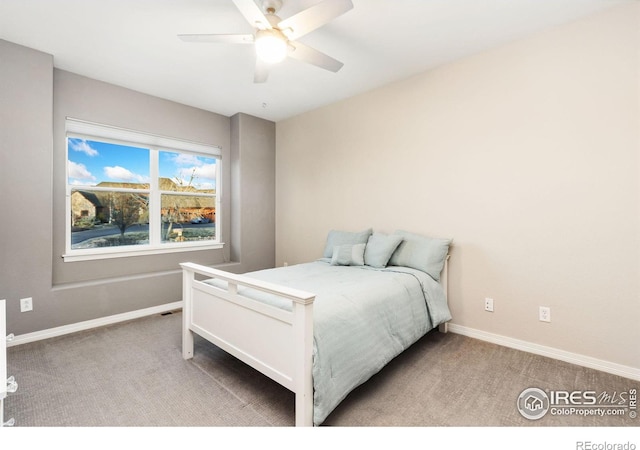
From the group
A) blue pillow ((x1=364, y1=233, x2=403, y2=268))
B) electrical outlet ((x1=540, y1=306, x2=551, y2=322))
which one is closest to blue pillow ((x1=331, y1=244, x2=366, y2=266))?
blue pillow ((x1=364, y1=233, x2=403, y2=268))

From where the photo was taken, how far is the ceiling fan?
5.46ft

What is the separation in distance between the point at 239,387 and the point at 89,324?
2047 mm

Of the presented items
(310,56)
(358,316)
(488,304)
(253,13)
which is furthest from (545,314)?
(253,13)

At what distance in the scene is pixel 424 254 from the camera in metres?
2.84

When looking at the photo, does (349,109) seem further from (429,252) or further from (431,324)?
(431,324)

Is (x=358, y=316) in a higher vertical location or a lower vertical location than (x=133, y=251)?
lower

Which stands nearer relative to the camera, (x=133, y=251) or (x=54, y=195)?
(x=54, y=195)

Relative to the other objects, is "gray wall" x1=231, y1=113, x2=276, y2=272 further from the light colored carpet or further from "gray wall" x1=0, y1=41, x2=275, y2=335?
the light colored carpet

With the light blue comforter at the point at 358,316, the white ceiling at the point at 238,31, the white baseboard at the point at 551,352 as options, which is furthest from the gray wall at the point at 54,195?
the white baseboard at the point at 551,352

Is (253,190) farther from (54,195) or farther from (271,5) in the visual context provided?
(271,5)

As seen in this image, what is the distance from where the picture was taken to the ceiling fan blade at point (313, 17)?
5.37 feet

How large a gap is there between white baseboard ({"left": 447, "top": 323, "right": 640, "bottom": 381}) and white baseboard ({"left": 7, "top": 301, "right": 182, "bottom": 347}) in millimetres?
3157

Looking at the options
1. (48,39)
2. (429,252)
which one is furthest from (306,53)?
(48,39)

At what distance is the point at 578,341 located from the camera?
7.54 feet
